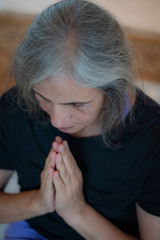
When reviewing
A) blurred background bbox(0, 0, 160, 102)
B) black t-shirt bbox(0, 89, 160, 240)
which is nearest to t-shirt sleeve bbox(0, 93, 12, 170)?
black t-shirt bbox(0, 89, 160, 240)

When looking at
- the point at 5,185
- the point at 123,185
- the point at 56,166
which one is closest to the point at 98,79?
the point at 56,166

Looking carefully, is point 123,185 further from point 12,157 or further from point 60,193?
point 12,157

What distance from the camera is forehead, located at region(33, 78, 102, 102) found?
0.79m

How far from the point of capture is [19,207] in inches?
43.3

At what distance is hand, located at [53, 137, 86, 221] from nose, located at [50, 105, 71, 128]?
0.07 m

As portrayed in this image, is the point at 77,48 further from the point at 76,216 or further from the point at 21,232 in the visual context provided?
the point at 21,232

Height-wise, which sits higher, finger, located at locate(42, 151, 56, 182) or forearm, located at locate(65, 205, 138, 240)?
finger, located at locate(42, 151, 56, 182)

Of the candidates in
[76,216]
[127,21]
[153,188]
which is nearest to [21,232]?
[76,216]

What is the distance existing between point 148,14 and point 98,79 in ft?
8.42

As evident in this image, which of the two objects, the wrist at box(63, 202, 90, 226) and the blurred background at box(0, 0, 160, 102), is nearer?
the wrist at box(63, 202, 90, 226)

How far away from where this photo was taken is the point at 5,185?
4.21 ft

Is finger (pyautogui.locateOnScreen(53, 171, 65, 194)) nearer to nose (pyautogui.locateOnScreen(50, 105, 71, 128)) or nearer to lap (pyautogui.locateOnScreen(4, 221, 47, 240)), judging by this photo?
nose (pyautogui.locateOnScreen(50, 105, 71, 128))

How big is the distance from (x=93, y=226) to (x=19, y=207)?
0.85ft

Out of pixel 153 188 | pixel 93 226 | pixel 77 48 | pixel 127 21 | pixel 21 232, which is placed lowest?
pixel 21 232
